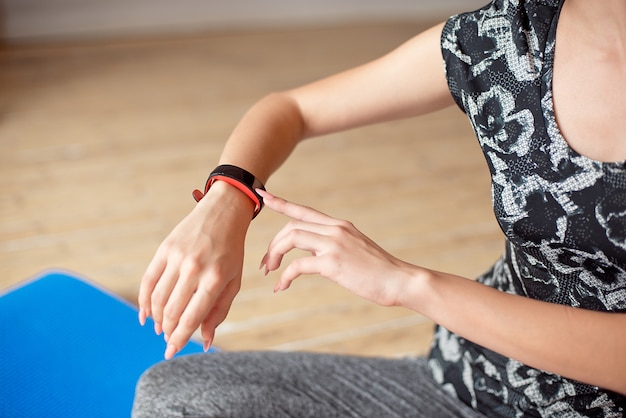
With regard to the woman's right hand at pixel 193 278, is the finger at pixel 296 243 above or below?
above

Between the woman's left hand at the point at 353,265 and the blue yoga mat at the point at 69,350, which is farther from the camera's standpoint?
the blue yoga mat at the point at 69,350

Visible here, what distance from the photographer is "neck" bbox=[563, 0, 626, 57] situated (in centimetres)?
102

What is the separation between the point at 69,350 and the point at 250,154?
85 centimetres

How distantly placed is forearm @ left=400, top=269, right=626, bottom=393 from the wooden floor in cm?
133

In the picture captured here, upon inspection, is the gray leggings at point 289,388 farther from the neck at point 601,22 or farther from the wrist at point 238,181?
the neck at point 601,22

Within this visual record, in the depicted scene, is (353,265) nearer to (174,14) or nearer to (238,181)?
(238,181)

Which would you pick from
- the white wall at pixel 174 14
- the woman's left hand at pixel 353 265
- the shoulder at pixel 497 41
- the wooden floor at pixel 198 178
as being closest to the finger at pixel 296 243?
the woman's left hand at pixel 353 265

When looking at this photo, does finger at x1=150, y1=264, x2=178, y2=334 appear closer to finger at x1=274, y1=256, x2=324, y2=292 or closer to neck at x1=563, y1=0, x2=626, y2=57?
finger at x1=274, y1=256, x2=324, y2=292

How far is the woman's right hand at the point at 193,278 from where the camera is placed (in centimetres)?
99

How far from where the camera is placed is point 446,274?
97 cm

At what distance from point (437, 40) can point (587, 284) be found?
42 centimetres

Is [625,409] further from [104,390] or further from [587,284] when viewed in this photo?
[104,390]

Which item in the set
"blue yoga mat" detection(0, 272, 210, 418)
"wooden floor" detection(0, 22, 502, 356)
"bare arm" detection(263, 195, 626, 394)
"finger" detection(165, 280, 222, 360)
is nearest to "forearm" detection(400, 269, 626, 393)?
"bare arm" detection(263, 195, 626, 394)

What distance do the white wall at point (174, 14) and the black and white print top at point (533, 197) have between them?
12.3 feet
